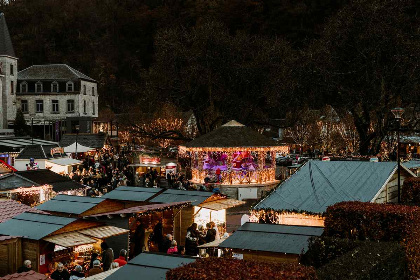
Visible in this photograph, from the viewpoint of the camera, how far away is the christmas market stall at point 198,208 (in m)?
15.3

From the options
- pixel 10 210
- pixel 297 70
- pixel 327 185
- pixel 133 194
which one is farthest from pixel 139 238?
pixel 297 70

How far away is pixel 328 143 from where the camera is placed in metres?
52.2

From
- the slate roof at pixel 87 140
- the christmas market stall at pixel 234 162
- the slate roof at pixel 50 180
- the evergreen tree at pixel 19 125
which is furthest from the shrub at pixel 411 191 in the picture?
the evergreen tree at pixel 19 125

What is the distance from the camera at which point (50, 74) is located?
61281 mm

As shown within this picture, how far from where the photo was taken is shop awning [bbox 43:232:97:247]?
34.7ft

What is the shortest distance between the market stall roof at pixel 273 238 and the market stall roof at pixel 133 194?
247 inches

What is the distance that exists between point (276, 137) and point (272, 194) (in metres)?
65.7

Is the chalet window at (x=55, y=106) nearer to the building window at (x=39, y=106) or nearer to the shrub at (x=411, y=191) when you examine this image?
the building window at (x=39, y=106)

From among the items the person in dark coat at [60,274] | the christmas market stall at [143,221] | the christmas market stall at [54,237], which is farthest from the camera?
the christmas market stall at [143,221]

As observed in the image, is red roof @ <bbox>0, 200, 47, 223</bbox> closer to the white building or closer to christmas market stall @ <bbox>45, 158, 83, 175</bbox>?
christmas market stall @ <bbox>45, 158, 83, 175</bbox>

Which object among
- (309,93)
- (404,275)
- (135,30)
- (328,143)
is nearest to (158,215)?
(404,275)

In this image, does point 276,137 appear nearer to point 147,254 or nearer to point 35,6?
point 35,6

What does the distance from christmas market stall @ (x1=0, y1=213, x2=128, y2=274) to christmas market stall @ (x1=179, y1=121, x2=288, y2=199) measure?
1550cm

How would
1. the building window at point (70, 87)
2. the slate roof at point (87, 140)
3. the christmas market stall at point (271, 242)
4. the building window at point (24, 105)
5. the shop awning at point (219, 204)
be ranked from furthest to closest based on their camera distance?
1. the building window at point (70, 87)
2. the building window at point (24, 105)
3. the slate roof at point (87, 140)
4. the shop awning at point (219, 204)
5. the christmas market stall at point (271, 242)
